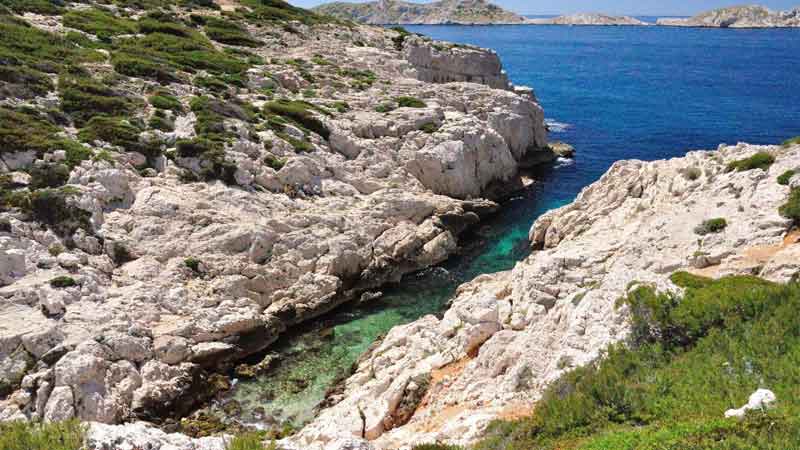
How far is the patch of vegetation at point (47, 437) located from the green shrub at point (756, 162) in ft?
90.6

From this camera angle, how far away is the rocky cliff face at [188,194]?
80.7 feet

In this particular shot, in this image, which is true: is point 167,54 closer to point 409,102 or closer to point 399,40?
point 409,102

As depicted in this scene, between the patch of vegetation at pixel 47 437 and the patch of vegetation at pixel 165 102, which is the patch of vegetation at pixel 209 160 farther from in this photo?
the patch of vegetation at pixel 47 437

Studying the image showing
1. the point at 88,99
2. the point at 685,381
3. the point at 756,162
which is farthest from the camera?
the point at 88,99

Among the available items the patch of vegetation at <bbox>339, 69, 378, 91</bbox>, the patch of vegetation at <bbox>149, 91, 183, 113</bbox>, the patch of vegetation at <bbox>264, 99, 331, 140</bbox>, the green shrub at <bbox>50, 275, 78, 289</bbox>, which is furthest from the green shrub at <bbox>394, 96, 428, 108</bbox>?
the green shrub at <bbox>50, 275, 78, 289</bbox>

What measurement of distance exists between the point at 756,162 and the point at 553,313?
14.0m

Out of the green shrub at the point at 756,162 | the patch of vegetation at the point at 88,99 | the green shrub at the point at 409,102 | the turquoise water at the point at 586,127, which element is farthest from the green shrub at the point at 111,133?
the green shrub at the point at 756,162

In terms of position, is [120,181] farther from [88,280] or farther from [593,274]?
[593,274]

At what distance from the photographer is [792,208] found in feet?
67.4

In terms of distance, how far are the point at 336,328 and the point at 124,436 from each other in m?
19.8

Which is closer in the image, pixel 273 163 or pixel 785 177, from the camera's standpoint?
pixel 785 177

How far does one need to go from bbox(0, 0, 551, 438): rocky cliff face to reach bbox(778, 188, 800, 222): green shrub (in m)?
21.2

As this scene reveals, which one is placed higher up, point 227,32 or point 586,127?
point 227,32

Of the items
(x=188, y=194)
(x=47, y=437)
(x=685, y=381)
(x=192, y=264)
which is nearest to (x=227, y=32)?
(x=188, y=194)
